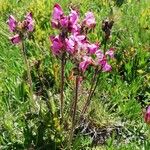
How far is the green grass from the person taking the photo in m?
2.76

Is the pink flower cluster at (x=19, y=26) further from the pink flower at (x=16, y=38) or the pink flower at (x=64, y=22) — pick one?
the pink flower at (x=64, y=22)

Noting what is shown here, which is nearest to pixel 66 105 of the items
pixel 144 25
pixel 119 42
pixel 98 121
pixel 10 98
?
pixel 98 121

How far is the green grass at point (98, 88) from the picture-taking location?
276 cm

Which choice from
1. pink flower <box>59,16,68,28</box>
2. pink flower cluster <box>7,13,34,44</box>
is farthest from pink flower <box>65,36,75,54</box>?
pink flower cluster <box>7,13,34,44</box>

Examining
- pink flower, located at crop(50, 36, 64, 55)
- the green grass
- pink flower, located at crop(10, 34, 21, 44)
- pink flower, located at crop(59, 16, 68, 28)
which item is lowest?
the green grass

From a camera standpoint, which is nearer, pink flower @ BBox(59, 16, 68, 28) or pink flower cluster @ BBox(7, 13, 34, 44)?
pink flower @ BBox(59, 16, 68, 28)

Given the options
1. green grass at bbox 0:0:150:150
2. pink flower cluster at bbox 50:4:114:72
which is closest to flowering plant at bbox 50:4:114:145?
pink flower cluster at bbox 50:4:114:72

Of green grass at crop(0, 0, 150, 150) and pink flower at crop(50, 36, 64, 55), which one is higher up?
pink flower at crop(50, 36, 64, 55)

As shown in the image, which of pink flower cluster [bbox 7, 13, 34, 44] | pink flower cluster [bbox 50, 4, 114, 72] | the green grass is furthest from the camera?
the green grass

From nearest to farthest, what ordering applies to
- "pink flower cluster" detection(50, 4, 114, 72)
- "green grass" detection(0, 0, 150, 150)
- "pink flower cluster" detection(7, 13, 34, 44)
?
"pink flower cluster" detection(50, 4, 114, 72) → "pink flower cluster" detection(7, 13, 34, 44) → "green grass" detection(0, 0, 150, 150)

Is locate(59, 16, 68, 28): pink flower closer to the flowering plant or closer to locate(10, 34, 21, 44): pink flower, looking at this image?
the flowering plant

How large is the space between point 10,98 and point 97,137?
0.81 m

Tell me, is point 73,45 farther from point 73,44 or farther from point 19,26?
point 19,26

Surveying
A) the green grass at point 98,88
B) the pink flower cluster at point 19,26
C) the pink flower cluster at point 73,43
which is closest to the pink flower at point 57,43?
the pink flower cluster at point 73,43
